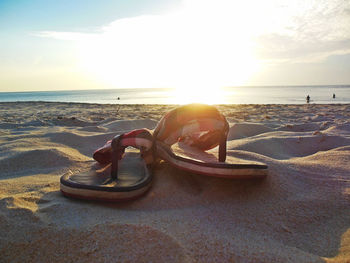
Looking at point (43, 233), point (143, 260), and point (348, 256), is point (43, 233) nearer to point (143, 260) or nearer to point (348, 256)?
point (143, 260)

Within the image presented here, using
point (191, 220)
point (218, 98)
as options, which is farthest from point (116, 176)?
point (218, 98)

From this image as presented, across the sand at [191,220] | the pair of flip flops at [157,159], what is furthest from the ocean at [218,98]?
the sand at [191,220]

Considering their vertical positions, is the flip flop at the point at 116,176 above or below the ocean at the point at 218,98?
below

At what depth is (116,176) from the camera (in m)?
1.47

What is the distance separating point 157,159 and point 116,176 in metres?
0.36

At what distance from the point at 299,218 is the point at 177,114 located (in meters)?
0.93

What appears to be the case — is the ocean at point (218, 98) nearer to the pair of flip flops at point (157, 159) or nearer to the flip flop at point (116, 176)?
the pair of flip flops at point (157, 159)

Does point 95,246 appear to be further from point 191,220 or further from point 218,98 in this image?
point 218,98

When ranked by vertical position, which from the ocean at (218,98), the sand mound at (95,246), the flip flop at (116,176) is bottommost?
the sand mound at (95,246)

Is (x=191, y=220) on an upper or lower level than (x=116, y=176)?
lower

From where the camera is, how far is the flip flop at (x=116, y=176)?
1.26 m

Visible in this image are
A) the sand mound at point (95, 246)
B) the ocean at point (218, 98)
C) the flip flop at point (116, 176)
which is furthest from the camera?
the ocean at point (218, 98)

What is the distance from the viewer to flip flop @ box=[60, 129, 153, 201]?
1.26m

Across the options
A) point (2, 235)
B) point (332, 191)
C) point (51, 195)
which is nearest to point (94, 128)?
point (51, 195)
